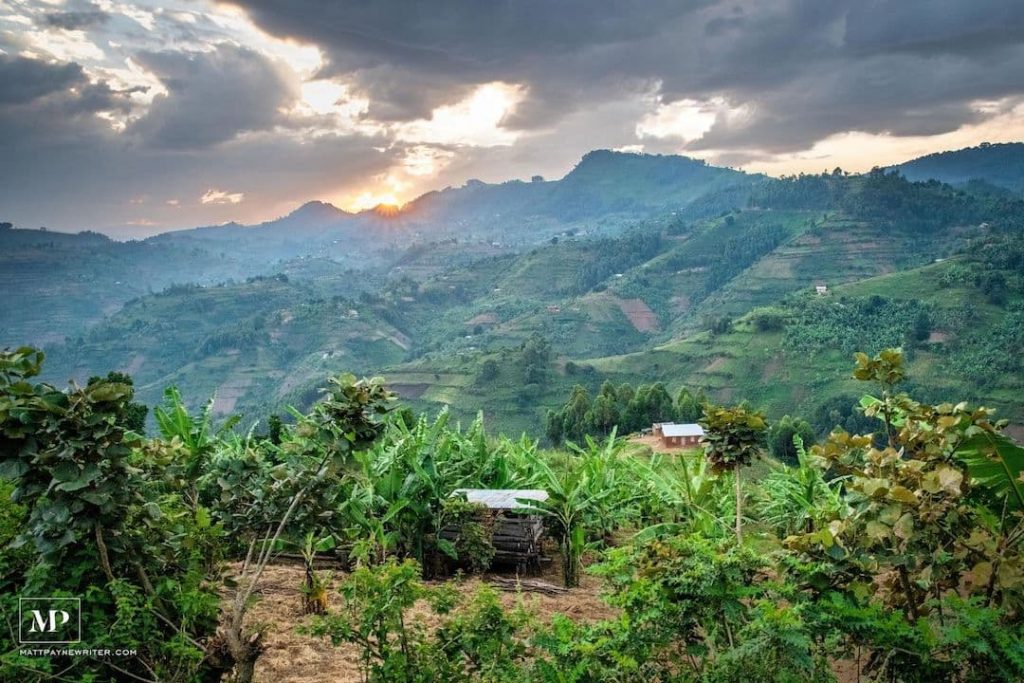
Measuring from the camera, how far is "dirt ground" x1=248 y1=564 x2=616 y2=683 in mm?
3457

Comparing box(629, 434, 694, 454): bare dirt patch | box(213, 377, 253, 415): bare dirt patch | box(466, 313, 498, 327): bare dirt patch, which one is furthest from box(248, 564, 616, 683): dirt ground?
box(466, 313, 498, 327): bare dirt patch

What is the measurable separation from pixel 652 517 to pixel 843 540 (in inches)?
117

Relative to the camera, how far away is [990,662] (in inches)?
109

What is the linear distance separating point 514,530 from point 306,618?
1.69m

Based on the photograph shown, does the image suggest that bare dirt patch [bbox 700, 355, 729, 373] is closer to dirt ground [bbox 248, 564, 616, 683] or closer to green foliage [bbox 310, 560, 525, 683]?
dirt ground [bbox 248, 564, 616, 683]

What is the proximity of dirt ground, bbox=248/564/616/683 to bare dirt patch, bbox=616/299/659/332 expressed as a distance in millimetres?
114549

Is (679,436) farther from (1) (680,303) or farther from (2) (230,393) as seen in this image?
(1) (680,303)

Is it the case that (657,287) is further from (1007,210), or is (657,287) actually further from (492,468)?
(492,468)

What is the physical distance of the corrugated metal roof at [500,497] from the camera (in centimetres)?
517

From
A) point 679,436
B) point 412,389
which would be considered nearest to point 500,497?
point 679,436

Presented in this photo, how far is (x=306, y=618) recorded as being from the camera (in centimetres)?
423

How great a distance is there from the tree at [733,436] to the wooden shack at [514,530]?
155 centimetres

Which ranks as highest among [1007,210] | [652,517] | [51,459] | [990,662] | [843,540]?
[1007,210]

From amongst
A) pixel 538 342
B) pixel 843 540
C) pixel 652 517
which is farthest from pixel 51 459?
pixel 538 342
